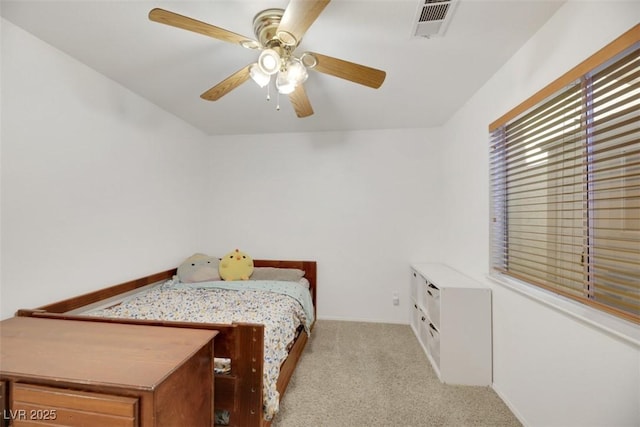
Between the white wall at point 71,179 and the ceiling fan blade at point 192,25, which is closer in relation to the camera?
the ceiling fan blade at point 192,25

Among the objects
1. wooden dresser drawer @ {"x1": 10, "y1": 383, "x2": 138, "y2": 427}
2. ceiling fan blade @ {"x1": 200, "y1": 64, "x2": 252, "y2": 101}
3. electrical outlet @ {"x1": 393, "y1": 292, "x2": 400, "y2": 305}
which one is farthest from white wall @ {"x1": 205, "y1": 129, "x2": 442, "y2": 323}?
wooden dresser drawer @ {"x1": 10, "y1": 383, "x2": 138, "y2": 427}

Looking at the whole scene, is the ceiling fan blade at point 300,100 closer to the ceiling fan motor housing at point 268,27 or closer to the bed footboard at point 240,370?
the ceiling fan motor housing at point 268,27

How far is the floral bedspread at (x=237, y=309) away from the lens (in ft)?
5.37

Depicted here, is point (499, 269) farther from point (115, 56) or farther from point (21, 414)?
point (115, 56)

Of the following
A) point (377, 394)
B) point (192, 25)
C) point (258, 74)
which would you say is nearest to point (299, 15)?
point (258, 74)

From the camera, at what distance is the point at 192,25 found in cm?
119

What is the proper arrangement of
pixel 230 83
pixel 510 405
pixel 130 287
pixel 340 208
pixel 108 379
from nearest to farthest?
pixel 108 379, pixel 230 83, pixel 510 405, pixel 130 287, pixel 340 208

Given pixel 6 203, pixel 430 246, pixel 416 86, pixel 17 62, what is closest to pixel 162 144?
pixel 17 62

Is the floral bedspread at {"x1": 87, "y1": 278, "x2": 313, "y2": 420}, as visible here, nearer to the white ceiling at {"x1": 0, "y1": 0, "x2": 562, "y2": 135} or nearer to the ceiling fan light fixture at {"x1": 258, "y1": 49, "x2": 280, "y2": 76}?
the ceiling fan light fixture at {"x1": 258, "y1": 49, "x2": 280, "y2": 76}

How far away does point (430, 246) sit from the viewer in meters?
3.17

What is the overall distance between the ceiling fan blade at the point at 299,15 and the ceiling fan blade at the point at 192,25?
8.6 inches

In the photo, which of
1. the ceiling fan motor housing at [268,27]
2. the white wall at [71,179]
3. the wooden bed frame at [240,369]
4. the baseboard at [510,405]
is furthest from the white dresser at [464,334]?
the white wall at [71,179]

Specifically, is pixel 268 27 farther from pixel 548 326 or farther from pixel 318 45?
pixel 548 326

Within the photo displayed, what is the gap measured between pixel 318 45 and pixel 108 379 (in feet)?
6.31
